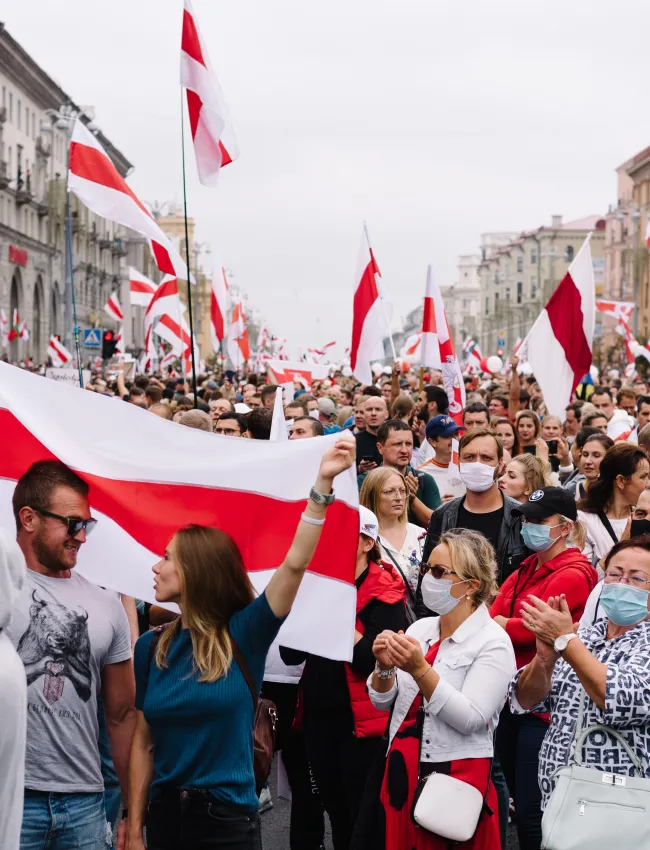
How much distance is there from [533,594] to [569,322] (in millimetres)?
7773

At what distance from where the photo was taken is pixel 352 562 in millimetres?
4859

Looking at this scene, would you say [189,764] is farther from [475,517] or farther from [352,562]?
[475,517]

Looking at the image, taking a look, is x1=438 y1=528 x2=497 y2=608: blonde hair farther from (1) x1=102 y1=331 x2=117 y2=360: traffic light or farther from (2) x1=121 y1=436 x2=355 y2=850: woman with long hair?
(1) x1=102 y1=331 x2=117 y2=360: traffic light

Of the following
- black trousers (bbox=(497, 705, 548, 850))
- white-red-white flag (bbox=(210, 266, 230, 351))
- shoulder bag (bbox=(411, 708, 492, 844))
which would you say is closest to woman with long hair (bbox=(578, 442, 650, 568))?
black trousers (bbox=(497, 705, 548, 850))

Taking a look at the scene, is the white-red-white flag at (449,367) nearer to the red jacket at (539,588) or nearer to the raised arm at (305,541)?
the red jacket at (539,588)

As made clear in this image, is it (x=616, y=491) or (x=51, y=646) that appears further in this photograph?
(x=616, y=491)

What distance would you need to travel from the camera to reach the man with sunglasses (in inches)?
163

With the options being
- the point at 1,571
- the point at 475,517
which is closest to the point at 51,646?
the point at 1,571

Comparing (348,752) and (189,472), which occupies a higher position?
(189,472)

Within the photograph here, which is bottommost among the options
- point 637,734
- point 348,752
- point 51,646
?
point 348,752

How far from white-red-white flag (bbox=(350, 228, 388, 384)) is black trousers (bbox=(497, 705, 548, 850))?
9820 millimetres

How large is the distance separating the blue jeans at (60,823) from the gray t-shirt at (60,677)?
0.11 feet

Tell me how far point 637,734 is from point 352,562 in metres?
1.15

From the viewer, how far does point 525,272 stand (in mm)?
152875
